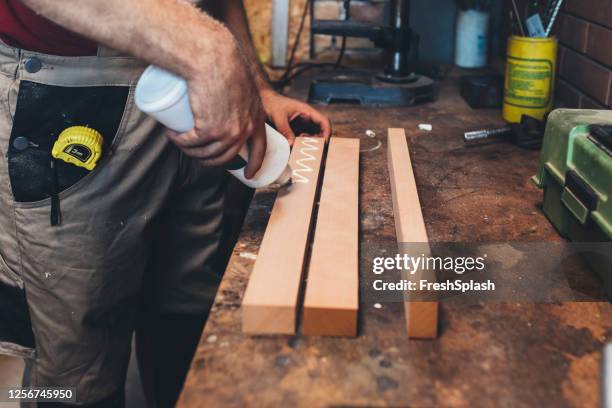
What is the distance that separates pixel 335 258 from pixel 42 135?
1.98ft

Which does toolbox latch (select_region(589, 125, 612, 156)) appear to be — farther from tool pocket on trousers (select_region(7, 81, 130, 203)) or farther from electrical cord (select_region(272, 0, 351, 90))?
electrical cord (select_region(272, 0, 351, 90))

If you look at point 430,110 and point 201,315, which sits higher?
point 430,110

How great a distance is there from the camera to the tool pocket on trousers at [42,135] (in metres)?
1.13

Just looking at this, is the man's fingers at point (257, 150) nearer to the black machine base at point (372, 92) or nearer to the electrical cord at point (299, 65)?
the black machine base at point (372, 92)

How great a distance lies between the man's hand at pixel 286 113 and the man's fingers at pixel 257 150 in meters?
0.41

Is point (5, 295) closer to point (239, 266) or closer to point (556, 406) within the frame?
point (239, 266)

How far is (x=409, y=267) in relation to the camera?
88 centimetres

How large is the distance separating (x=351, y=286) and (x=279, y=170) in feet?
1.00

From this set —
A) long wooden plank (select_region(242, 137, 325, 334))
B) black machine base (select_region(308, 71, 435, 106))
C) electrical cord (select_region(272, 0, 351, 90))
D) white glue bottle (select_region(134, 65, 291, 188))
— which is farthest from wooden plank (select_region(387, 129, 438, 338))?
electrical cord (select_region(272, 0, 351, 90))

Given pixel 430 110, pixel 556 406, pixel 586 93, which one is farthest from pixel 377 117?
pixel 556 406

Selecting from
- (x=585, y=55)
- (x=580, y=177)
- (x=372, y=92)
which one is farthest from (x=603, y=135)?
(x=372, y=92)

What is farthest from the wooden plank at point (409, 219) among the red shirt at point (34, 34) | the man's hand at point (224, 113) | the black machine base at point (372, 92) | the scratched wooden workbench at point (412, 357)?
the red shirt at point (34, 34)

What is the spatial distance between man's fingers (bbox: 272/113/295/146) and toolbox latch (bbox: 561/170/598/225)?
24.2 inches

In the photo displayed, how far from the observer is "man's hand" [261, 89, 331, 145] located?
1.43m
